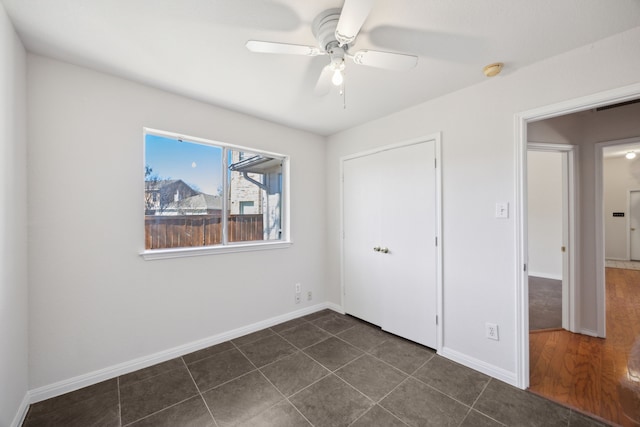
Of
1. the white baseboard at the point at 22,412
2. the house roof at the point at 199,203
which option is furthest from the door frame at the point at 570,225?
the white baseboard at the point at 22,412

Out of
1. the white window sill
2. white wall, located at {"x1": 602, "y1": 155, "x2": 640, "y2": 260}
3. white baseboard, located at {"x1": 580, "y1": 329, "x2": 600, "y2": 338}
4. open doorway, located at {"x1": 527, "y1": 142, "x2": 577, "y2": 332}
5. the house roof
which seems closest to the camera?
the white window sill

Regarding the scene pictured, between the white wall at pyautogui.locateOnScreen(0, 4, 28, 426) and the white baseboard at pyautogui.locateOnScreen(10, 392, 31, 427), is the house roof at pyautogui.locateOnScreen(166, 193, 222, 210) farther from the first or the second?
the white baseboard at pyautogui.locateOnScreen(10, 392, 31, 427)

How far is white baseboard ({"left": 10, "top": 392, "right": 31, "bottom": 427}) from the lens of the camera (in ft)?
4.95

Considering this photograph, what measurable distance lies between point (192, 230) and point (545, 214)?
646 cm

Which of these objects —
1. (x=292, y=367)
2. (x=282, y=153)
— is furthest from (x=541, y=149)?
A: (x=292, y=367)

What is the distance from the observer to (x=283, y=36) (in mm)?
1554

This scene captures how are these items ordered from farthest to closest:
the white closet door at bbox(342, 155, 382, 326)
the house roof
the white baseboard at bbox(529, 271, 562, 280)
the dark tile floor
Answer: the white baseboard at bbox(529, 271, 562, 280) → the white closet door at bbox(342, 155, 382, 326) → the house roof → the dark tile floor

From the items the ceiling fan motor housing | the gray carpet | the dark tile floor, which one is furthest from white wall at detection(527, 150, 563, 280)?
the ceiling fan motor housing

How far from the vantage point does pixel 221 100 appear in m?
2.44

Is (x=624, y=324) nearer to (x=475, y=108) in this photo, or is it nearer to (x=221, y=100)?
(x=475, y=108)

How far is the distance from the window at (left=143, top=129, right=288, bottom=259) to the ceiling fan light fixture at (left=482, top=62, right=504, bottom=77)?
2.18 metres

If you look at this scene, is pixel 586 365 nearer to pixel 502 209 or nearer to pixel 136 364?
pixel 502 209

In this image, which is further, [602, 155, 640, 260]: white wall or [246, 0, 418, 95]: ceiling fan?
[602, 155, 640, 260]: white wall

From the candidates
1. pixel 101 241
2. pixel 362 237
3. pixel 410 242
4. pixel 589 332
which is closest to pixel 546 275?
pixel 589 332
